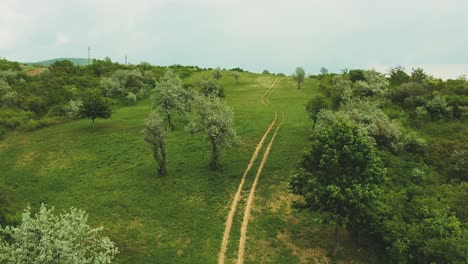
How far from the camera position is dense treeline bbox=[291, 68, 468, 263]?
2937 cm

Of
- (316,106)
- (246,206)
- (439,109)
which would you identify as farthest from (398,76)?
(246,206)

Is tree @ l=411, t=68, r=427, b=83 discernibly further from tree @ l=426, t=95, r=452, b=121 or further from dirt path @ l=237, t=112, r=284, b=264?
dirt path @ l=237, t=112, r=284, b=264

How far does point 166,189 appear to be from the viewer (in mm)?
46969

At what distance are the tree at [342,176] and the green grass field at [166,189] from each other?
531 cm

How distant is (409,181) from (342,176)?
13.7 metres

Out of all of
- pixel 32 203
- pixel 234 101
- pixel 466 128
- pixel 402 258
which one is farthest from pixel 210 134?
pixel 234 101

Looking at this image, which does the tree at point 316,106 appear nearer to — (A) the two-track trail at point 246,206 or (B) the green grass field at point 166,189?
(B) the green grass field at point 166,189

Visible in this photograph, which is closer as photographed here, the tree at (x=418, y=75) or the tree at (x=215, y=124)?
the tree at (x=215, y=124)

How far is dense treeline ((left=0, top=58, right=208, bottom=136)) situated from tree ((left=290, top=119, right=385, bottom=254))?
52.9 metres

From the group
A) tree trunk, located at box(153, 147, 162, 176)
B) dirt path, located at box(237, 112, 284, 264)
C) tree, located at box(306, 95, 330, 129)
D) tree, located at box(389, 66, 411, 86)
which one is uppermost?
tree, located at box(389, 66, 411, 86)

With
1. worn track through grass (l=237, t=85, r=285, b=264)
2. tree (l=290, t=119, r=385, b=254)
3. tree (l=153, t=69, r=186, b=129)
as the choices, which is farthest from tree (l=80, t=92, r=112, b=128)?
tree (l=290, t=119, r=385, b=254)

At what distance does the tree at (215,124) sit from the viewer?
1912 inches

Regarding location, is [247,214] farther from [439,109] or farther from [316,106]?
[439,109]

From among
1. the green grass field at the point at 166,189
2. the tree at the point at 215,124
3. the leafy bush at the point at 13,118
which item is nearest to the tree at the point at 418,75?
the green grass field at the point at 166,189
